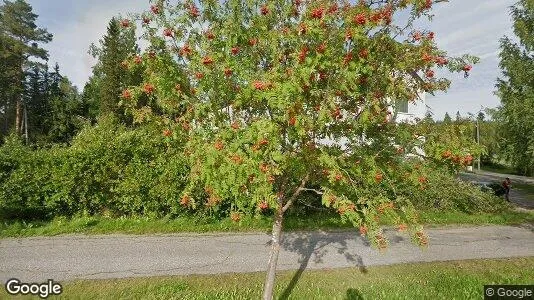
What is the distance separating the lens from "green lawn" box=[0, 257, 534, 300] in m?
6.29

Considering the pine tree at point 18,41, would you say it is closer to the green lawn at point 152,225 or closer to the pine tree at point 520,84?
the green lawn at point 152,225

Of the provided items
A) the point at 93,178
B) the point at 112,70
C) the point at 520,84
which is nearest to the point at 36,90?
the point at 112,70

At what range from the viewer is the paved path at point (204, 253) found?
7164 mm

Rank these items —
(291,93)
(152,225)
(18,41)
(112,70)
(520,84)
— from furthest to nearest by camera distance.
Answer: (18,41) < (112,70) < (520,84) < (152,225) < (291,93)

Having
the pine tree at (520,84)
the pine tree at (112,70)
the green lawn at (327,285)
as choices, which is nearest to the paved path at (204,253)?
the green lawn at (327,285)

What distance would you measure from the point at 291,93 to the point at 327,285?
4276 millimetres

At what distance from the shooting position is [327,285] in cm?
686

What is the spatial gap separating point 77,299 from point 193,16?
4.73m

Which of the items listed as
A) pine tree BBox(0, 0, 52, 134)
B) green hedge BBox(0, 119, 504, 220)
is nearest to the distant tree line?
pine tree BBox(0, 0, 52, 134)

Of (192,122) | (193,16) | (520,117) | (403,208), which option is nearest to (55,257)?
(192,122)

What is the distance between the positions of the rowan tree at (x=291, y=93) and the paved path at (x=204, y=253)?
10.5 ft

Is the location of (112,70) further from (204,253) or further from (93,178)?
(204,253)

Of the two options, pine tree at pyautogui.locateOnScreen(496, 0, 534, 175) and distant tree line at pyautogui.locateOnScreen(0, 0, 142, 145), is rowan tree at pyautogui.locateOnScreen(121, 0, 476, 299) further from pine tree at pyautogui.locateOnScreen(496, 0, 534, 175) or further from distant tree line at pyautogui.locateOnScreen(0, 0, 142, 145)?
distant tree line at pyautogui.locateOnScreen(0, 0, 142, 145)

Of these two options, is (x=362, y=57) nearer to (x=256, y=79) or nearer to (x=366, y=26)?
(x=366, y=26)
